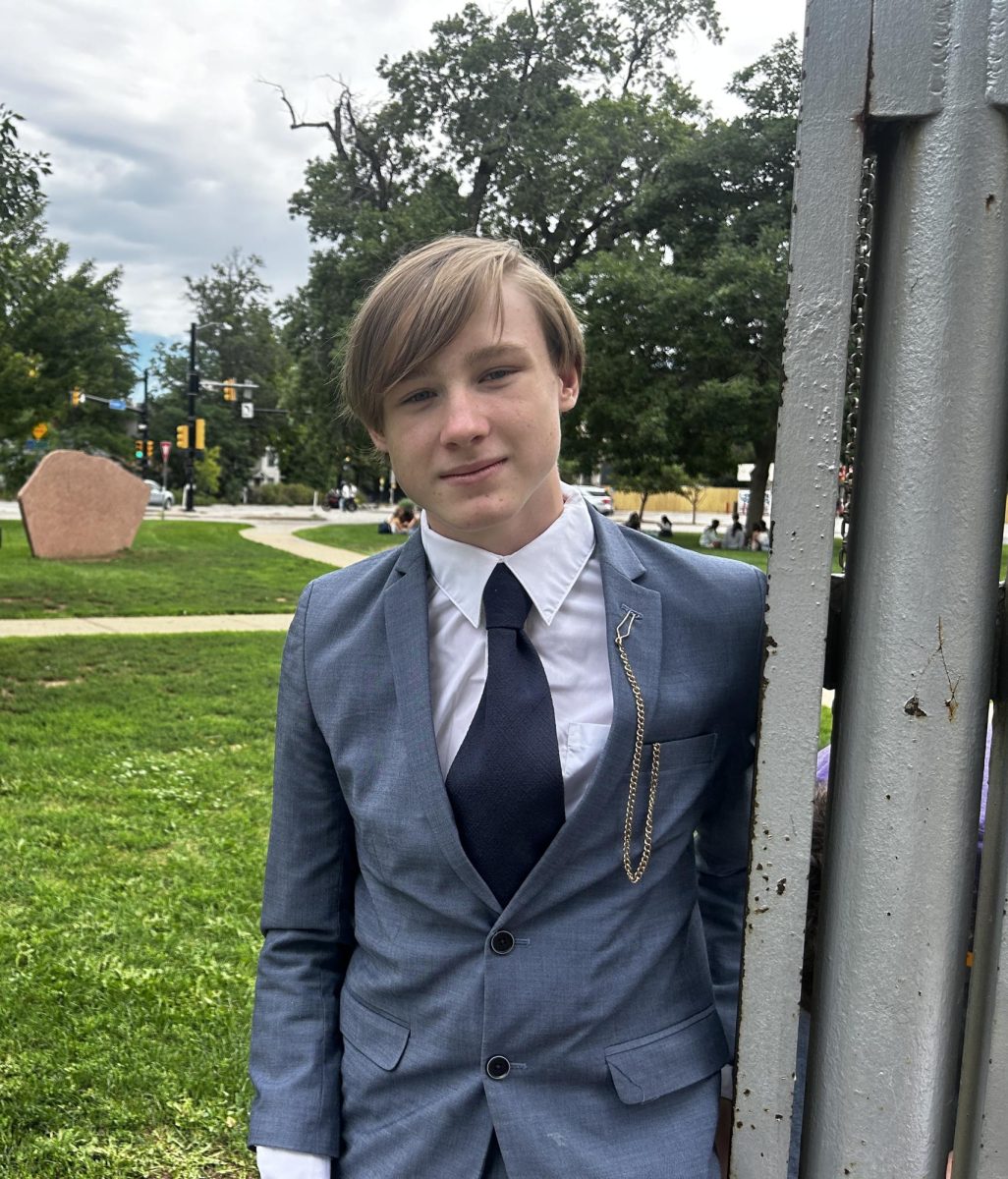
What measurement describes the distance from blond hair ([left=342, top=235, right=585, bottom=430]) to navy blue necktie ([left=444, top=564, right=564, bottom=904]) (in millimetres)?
399

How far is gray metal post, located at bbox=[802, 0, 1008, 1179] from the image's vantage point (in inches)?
33.8

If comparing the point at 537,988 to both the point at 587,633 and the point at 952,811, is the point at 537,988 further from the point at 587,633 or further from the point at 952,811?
the point at 952,811

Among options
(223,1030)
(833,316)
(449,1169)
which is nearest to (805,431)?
(833,316)

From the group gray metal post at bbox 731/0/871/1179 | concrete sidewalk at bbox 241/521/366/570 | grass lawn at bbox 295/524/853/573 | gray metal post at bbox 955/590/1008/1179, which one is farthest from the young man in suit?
grass lawn at bbox 295/524/853/573

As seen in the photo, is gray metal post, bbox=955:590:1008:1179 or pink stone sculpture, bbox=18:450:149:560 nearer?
gray metal post, bbox=955:590:1008:1179

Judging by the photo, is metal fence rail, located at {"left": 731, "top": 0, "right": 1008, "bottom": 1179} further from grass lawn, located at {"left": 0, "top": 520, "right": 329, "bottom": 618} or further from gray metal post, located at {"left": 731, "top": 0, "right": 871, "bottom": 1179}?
grass lawn, located at {"left": 0, "top": 520, "right": 329, "bottom": 618}

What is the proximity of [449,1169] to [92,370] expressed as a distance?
947 inches

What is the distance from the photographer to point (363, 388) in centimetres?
141

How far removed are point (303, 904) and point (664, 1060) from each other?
518mm

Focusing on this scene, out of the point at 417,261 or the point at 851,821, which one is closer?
the point at 851,821

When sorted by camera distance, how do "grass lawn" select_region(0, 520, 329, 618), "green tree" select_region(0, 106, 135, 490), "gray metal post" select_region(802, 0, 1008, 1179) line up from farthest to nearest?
"grass lawn" select_region(0, 520, 329, 618) → "green tree" select_region(0, 106, 135, 490) → "gray metal post" select_region(802, 0, 1008, 1179)

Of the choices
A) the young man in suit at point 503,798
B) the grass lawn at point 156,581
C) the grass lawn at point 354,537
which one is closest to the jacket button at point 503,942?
the young man in suit at point 503,798

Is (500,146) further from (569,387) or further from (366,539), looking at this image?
(569,387)

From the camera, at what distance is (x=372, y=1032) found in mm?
1403
